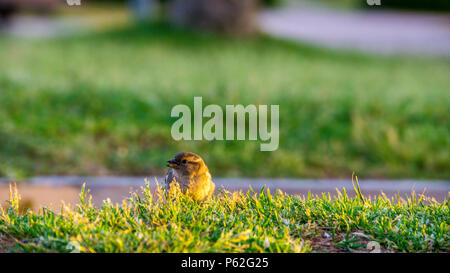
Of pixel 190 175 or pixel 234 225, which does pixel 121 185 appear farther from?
pixel 234 225

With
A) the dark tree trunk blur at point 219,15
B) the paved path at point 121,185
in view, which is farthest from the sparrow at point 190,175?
the dark tree trunk blur at point 219,15

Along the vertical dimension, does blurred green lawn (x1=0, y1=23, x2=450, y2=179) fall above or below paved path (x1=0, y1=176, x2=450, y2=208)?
above

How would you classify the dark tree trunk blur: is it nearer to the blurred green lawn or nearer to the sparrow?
the blurred green lawn

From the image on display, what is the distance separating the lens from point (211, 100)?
8.10m

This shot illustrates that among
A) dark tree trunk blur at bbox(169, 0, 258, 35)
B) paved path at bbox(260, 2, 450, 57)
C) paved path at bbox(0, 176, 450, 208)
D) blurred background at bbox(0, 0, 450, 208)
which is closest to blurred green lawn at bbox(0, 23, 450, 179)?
blurred background at bbox(0, 0, 450, 208)

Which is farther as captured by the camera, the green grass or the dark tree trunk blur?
the dark tree trunk blur

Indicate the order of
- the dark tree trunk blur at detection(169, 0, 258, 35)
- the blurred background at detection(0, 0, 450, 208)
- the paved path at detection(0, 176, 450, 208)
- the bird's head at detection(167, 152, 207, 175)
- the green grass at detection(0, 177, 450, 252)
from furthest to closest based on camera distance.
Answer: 1. the dark tree trunk blur at detection(169, 0, 258, 35)
2. the blurred background at detection(0, 0, 450, 208)
3. the paved path at detection(0, 176, 450, 208)
4. the bird's head at detection(167, 152, 207, 175)
5. the green grass at detection(0, 177, 450, 252)

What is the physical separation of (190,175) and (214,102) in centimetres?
438

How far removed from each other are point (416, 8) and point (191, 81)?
15201 mm

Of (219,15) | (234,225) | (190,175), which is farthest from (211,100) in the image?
(219,15)

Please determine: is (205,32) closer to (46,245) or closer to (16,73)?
(16,73)

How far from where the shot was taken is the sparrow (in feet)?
12.2

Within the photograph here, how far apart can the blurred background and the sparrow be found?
131 cm

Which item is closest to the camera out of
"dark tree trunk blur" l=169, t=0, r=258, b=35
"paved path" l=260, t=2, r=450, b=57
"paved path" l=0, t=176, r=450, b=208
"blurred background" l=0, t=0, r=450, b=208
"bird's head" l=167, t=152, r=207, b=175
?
"bird's head" l=167, t=152, r=207, b=175
